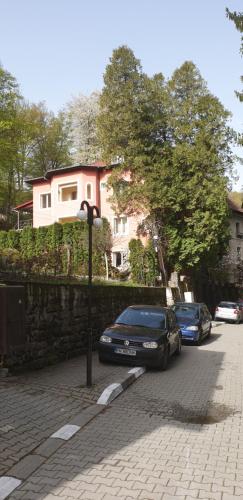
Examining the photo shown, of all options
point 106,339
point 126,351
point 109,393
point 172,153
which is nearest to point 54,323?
point 106,339

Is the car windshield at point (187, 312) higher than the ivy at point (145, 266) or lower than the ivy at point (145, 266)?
lower

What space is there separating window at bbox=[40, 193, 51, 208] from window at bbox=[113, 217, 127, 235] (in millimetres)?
9544

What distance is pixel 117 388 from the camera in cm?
990

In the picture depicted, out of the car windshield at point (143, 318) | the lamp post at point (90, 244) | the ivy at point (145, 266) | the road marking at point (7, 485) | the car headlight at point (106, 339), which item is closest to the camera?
the road marking at point (7, 485)

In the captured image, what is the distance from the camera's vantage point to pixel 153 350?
496 inches

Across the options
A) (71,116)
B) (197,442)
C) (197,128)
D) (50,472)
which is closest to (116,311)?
(197,442)

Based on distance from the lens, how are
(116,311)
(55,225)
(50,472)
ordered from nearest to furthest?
1. (50,472)
2. (116,311)
3. (55,225)

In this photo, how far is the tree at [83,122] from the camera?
57.3 m

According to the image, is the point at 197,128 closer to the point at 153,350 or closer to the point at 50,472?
the point at 153,350

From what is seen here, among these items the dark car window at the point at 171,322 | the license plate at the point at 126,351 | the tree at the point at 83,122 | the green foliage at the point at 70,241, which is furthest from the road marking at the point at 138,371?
the tree at the point at 83,122

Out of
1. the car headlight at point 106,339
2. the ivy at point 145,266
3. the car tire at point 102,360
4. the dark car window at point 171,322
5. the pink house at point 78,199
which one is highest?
the pink house at point 78,199

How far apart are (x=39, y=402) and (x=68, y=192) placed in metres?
40.4

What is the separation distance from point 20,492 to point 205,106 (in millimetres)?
33769

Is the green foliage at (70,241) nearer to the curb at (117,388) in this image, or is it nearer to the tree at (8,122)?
the tree at (8,122)
